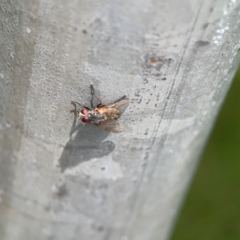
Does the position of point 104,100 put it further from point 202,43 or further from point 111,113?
point 202,43

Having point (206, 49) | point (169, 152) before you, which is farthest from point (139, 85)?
point (169, 152)

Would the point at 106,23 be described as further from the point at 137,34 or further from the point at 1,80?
the point at 1,80

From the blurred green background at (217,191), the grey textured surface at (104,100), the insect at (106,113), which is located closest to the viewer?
the grey textured surface at (104,100)

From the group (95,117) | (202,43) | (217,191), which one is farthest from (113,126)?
(217,191)

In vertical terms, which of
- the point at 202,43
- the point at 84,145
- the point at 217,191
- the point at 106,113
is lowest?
the point at 217,191

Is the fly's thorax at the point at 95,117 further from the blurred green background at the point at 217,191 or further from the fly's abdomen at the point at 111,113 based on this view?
the blurred green background at the point at 217,191

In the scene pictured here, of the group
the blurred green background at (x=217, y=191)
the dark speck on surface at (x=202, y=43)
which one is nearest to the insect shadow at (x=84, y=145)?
the dark speck on surface at (x=202, y=43)
